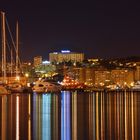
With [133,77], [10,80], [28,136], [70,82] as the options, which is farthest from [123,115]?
[133,77]

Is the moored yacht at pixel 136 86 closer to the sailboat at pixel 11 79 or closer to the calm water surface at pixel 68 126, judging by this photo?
the sailboat at pixel 11 79

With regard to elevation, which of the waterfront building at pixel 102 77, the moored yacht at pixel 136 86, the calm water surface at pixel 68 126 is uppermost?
the waterfront building at pixel 102 77

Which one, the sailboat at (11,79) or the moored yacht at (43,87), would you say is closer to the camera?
the sailboat at (11,79)

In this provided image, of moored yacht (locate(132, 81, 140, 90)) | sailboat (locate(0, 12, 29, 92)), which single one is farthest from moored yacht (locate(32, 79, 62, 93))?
moored yacht (locate(132, 81, 140, 90))

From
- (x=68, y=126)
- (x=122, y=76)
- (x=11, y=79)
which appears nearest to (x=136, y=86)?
(x=122, y=76)

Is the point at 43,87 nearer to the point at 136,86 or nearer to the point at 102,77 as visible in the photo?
the point at 136,86

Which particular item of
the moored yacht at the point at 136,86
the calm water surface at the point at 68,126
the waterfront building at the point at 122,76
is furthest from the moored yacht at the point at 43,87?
the waterfront building at the point at 122,76

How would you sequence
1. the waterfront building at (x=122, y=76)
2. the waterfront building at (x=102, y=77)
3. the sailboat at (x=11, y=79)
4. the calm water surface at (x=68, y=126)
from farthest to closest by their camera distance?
1. the waterfront building at (x=122, y=76)
2. the waterfront building at (x=102, y=77)
3. the sailboat at (x=11, y=79)
4. the calm water surface at (x=68, y=126)

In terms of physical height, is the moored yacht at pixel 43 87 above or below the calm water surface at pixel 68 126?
above

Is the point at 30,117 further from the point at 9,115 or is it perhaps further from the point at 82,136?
the point at 82,136

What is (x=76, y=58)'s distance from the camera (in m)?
179

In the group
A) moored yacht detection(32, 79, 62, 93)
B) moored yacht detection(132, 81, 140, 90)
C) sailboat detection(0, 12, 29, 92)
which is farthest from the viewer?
moored yacht detection(132, 81, 140, 90)

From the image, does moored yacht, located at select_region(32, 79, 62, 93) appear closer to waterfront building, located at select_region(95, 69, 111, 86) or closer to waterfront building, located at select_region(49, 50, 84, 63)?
waterfront building, located at select_region(95, 69, 111, 86)

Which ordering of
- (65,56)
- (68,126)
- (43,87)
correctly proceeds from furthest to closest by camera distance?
(65,56) < (43,87) < (68,126)
